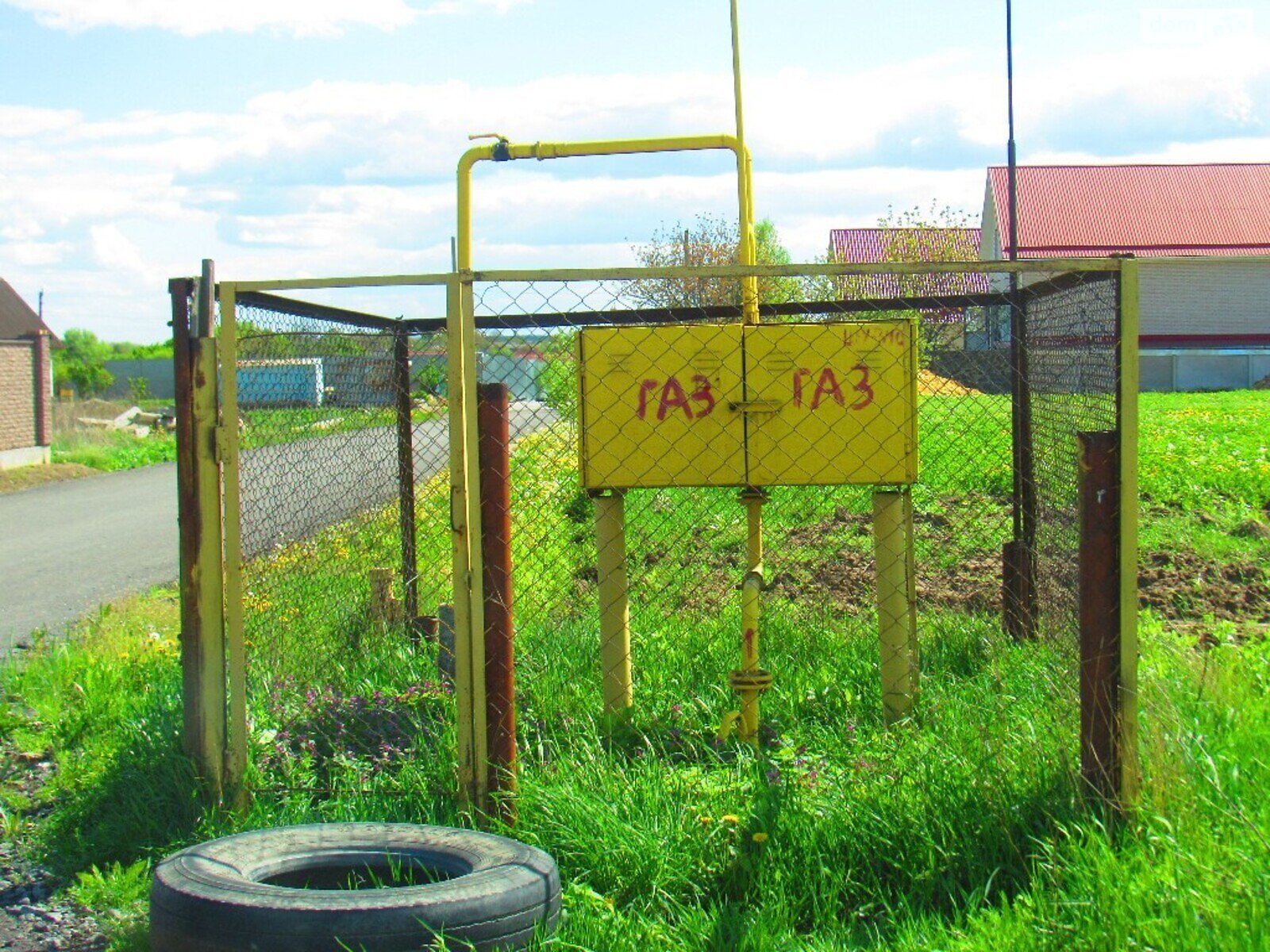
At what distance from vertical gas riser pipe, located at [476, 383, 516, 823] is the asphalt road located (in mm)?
940

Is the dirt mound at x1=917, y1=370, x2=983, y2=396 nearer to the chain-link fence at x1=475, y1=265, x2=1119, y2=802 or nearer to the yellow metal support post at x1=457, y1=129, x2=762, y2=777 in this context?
the chain-link fence at x1=475, y1=265, x2=1119, y2=802

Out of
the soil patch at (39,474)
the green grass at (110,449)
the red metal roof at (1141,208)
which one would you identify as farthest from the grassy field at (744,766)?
the red metal roof at (1141,208)

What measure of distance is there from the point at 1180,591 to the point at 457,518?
177 inches

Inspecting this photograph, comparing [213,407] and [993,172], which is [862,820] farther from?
[993,172]

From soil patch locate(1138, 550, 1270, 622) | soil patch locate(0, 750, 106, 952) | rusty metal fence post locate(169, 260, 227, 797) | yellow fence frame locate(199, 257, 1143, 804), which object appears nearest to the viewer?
soil patch locate(0, 750, 106, 952)

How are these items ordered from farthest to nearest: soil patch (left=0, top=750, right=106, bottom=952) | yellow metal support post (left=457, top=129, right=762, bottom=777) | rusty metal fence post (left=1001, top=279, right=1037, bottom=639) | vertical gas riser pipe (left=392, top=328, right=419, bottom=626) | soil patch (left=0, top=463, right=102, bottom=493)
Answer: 1. soil patch (left=0, top=463, right=102, bottom=493)
2. vertical gas riser pipe (left=392, top=328, right=419, bottom=626)
3. rusty metal fence post (left=1001, top=279, right=1037, bottom=639)
4. yellow metal support post (left=457, top=129, right=762, bottom=777)
5. soil patch (left=0, top=750, right=106, bottom=952)

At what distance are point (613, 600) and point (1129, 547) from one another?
1.88 meters

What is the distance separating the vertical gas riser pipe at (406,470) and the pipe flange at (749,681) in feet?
6.14

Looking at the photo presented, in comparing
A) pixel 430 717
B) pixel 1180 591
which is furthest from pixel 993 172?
pixel 430 717

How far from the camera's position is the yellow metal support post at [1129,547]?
12.2 ft

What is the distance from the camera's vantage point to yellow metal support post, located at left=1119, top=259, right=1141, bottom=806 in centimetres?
371

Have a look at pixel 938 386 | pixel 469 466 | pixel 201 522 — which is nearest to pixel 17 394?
pixel 938 386

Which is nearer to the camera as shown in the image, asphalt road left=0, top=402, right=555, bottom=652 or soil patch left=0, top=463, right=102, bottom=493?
asphalt road left=0, top=402, right=555, bottom=652

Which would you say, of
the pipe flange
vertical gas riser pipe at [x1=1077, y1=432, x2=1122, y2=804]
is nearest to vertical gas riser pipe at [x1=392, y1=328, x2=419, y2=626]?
the pipe flange
